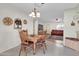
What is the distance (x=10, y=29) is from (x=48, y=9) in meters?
0.98

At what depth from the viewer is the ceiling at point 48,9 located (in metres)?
1.98

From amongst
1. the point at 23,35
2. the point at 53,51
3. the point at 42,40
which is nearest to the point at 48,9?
the point at 42,40

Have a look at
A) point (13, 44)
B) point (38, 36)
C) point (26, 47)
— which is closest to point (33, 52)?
point (26, 47)

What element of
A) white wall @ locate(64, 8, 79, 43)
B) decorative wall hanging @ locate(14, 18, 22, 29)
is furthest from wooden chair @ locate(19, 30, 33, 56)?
white wall @ locate(64, 8, 79, 43)

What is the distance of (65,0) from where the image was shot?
6.31ft

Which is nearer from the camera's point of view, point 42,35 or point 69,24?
point 42,35

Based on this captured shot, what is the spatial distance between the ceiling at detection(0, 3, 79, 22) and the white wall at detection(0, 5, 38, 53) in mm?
134

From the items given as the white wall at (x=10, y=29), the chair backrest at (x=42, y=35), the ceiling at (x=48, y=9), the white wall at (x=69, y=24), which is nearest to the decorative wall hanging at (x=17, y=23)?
the white wall at (x=10, y=29)

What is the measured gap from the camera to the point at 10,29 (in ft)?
7.54

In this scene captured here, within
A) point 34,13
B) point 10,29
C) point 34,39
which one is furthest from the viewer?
point 10,29

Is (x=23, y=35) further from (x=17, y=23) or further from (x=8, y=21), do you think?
(x=8, y=21)

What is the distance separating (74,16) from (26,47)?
1.21 metres

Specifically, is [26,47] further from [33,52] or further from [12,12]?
[12,12]

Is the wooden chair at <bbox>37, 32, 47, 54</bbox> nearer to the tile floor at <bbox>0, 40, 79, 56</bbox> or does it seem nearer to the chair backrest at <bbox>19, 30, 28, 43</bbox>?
the tile floor at <bbox>0, 40, 79, 56</bbox>
